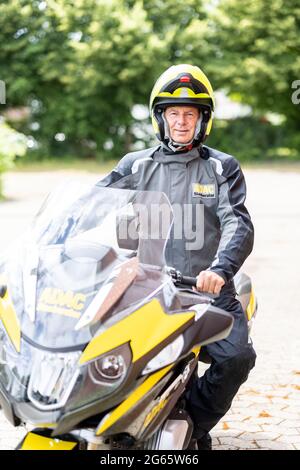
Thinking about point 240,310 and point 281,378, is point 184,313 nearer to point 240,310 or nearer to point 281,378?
point 240,310

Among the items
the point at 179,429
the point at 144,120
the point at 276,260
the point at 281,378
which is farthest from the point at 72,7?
the point at 179,429

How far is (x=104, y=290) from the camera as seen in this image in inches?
108

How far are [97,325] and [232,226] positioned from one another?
113 centimetres

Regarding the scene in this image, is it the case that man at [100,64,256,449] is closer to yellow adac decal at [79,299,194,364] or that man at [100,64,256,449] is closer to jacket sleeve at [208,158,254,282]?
jacket sleeve at [208,158,254,282]

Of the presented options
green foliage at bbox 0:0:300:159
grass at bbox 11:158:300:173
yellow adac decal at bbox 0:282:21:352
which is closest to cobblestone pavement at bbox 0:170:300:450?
yellow adac decal at bbox 0:282:21:352

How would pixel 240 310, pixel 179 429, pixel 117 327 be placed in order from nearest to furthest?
pixel 117 327, pixel 179 429, pixel 240 310

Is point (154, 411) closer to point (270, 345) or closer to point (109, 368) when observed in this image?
point (109, 368)

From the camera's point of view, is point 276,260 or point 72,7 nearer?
point 276,260

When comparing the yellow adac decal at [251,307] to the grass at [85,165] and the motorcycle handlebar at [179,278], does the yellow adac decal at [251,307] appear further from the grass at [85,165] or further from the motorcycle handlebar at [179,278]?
the grass at [85,165]

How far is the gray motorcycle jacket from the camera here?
3.58 metres

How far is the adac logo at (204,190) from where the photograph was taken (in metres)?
3.65

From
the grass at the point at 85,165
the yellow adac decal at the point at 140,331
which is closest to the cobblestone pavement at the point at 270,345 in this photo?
the yellow adac decal at the point at 140,331
